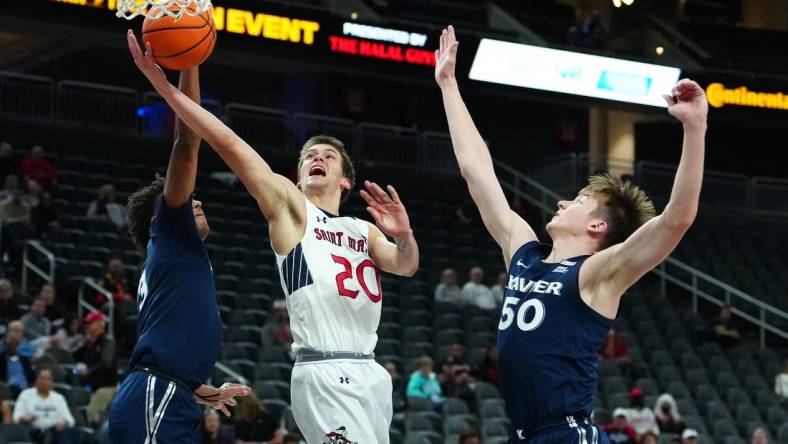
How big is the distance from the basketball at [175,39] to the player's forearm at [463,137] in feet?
3.59

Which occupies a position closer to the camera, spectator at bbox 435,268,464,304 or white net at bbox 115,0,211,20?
white net at bbox 115,0,211,20

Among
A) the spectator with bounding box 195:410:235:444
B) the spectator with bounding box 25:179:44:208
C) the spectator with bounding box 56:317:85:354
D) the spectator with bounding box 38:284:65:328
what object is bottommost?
the spectator with bounding box 195:410:235:444

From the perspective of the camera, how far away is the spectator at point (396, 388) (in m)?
14.9

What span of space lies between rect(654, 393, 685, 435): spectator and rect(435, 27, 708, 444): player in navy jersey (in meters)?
11.2

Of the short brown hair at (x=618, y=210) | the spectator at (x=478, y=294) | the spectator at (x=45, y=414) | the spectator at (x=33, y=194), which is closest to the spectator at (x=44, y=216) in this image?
the spectator at (x=33, y=194)

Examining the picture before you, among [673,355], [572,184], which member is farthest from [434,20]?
[673,355]

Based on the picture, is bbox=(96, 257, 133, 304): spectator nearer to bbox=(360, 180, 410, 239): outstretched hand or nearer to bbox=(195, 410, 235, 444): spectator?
bbox=(195, 410, 235, 444): spectator

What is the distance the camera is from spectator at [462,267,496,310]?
1895cm

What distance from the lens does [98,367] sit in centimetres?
1312

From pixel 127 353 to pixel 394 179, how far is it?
33.2ft

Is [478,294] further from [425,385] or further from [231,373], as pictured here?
[231,373]

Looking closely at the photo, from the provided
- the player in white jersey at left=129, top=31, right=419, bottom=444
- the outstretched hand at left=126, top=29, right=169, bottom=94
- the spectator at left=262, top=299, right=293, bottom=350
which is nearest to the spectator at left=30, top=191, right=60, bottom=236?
the spectator at left=262, top=299, right=293, bottom=350

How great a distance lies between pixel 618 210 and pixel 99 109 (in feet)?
59.2

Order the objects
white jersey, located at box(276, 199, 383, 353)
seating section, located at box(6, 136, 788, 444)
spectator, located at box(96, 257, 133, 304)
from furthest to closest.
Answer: spectator, located at box(96, 257, 133, 304) < seating section, located at box(6, 136, 788, 444) < white jersey, located at box(276, 199, 383, 353)
